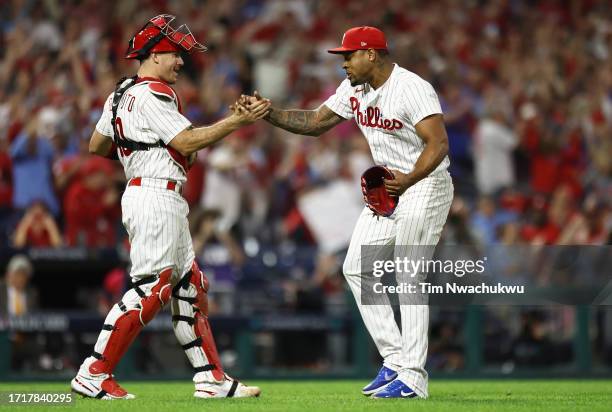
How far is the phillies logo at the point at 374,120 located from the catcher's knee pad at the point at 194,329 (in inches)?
50.4

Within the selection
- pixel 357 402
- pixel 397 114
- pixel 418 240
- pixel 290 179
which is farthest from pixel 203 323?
pixel 290 179

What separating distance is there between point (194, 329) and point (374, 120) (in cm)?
152

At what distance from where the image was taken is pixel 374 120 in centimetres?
678

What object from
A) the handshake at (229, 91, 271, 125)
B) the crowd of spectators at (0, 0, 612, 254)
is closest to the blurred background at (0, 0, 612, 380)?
the crowd of spectators at (0, 0, 612, 254)

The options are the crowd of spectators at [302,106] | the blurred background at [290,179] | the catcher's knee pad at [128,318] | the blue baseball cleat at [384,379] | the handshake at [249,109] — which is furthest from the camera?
the crowd of spectators at [302,106]

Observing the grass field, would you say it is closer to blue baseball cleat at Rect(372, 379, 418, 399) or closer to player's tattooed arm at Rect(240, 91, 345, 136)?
blue baseball cleat at Rect(372, 379, 418, 399)

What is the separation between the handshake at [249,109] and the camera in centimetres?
655

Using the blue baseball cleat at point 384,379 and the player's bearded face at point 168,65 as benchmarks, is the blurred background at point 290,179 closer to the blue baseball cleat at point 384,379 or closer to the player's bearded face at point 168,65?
the blue baseball cleat at point 384,379

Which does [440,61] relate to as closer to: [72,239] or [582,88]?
[582,88]

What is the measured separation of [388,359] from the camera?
6.77 meters

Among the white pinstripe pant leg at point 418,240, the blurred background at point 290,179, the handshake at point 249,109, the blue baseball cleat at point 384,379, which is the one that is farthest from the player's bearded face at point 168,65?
the blurred background at point 290,179

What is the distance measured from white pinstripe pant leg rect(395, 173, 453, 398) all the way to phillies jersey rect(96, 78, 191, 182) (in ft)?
4.08

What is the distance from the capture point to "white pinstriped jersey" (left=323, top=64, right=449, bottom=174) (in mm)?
6504

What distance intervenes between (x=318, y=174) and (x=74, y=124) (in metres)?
2.54
